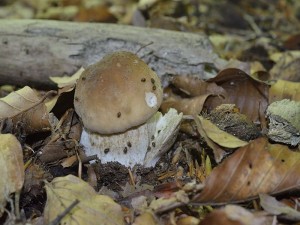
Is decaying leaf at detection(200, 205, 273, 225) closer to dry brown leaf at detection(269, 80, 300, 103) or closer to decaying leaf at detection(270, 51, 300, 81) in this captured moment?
dry brown leaf at detection(269, 80, 300, 103)

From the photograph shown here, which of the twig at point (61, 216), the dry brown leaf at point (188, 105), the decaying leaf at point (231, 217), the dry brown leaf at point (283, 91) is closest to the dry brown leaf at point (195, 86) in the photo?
the dry brown leaf at point (188, 105)

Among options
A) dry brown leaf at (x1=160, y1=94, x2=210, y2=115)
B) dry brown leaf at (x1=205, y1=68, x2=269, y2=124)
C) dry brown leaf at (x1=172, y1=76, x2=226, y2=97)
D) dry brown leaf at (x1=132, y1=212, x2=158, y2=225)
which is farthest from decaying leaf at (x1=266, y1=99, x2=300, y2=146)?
dry brown leaf at (x1=132, y1=212, x2=158, y2=225)

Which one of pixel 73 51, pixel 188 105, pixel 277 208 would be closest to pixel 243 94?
pixel 188 105

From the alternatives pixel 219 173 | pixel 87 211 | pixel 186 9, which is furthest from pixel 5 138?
pixel 186 9

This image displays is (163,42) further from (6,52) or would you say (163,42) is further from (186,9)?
(186,9)

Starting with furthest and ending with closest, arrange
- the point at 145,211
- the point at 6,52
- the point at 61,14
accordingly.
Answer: the point at 61,14
the point at 6,52
the point at 145,211

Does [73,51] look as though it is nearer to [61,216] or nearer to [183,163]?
[183,163]
